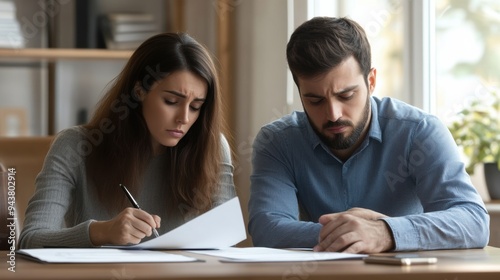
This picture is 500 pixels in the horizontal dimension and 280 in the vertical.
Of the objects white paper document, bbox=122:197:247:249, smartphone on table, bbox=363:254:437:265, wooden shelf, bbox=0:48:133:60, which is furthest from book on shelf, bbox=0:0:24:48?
smartphone on table, bbox=363:254:437:265

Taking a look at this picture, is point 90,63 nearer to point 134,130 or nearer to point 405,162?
point 134,130

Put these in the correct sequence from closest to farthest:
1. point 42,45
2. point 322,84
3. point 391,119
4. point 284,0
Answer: point 322,84, point 391,119, point 284,0, point 42,45

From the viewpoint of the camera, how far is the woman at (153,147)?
2084 millimetres

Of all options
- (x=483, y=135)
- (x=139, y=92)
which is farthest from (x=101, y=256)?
(x=483, y=135)

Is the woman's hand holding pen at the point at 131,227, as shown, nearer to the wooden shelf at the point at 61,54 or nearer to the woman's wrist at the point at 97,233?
the woman's wrist at the point at 97,233

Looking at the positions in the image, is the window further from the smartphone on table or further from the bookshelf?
the smartphone on table

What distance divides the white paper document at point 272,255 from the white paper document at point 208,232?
25 mm

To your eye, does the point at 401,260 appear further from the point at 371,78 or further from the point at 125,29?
the point at 125,29

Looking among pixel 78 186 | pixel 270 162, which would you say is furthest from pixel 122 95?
pixel 270 162

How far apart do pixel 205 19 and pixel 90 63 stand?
0.57m

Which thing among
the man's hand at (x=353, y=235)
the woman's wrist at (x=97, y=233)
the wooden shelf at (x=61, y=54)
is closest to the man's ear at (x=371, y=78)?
the man's hand at (x=353, y=235)

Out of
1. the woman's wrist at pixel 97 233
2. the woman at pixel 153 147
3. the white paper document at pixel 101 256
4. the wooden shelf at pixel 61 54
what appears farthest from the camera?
the wooden shelf at pixel 61 54

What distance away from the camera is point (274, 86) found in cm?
341

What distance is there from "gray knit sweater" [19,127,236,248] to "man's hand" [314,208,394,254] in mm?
490
